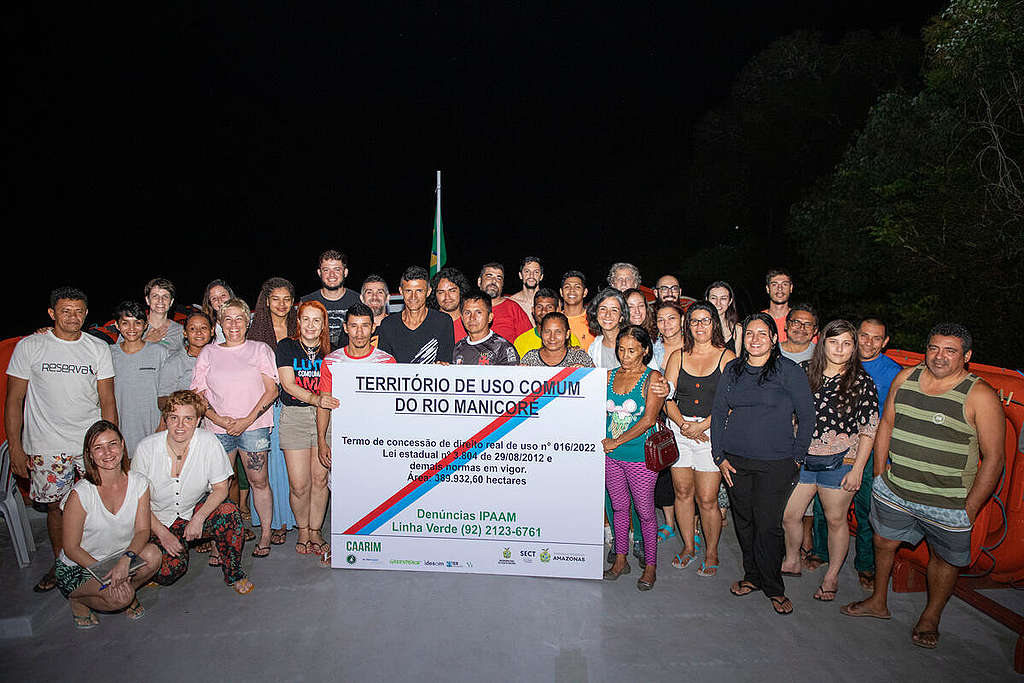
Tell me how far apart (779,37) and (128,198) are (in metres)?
29.4

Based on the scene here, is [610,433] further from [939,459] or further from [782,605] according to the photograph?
[939,459]

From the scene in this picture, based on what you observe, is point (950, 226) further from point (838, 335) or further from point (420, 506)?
point (420, 506)

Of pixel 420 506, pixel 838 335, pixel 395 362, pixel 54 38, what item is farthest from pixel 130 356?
pixel 54 38

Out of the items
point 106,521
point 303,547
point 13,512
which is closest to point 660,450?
point 303,547

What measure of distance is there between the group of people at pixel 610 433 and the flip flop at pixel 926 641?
18 millimetres

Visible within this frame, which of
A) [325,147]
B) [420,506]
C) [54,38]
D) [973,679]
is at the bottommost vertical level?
[973,679]

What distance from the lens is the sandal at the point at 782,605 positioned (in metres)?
3.90

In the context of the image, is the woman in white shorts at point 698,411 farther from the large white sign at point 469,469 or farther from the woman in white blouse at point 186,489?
the woman in white blouse at point 186,489

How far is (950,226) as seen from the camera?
45.0 feet

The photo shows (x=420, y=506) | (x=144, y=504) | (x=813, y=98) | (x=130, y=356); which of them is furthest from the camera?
(x=813, y=98)

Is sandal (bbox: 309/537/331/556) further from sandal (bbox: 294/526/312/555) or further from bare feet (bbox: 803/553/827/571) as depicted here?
bare feet (bbox: 803/553/827/571)

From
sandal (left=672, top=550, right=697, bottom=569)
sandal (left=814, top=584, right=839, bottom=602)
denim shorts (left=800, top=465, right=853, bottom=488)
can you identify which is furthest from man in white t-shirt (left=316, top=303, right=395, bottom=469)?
sandal (left=814, top=584, right=839, bottom=602)

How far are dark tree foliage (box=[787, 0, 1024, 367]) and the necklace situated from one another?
13.5 meters

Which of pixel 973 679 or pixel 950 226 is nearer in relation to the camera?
pixel 973 679
